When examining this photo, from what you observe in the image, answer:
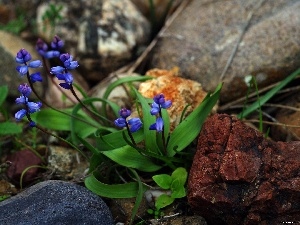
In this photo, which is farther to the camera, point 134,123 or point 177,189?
point 177,189

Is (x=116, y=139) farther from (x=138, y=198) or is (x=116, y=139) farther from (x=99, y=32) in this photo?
(x=99, y=32)

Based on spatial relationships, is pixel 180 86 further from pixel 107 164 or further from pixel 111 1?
pixel 111 1

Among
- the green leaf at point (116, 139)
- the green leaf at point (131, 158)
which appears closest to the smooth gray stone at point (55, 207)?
the green leaf at point (131, 158)

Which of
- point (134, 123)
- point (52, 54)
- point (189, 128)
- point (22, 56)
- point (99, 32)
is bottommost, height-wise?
point (189, 128)

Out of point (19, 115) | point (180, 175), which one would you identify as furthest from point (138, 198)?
point (19, 115)

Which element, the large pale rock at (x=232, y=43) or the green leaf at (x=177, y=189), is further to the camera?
the large pale rock at (x=232, y=43)

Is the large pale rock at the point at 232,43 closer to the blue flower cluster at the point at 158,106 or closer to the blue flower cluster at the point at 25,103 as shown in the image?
the blue flower cluster at the point at 158,106
